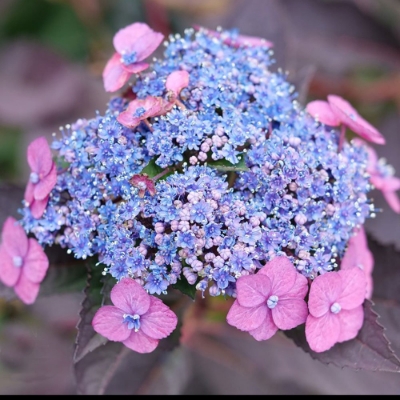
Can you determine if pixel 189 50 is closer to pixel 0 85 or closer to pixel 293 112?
pixel 293 112

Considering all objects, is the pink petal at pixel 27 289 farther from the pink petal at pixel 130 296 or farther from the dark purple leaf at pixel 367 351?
the dark purple leaf at pixel 367 351

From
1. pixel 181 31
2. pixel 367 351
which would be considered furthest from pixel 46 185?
pixel 181 31

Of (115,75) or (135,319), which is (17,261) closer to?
(135,319)

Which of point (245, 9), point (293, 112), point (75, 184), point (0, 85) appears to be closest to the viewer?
point (75, 184)

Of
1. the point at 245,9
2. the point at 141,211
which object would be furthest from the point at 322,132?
the point at 245,9

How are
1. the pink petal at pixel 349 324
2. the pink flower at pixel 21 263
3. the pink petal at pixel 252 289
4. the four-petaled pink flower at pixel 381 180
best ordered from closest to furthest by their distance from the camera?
the pink petal at pixel 252 289 → the pink petal at pixel 349 324 → the pink flower at pixel 21 263 → the four-petaled pink flower at pixel 381 180

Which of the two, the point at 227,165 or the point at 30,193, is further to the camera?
the point at 30,193

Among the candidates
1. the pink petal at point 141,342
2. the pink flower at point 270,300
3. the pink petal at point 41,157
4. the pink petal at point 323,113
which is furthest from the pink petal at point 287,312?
the pink petal at point 41,157
